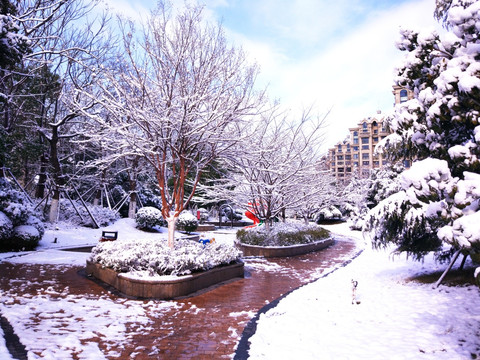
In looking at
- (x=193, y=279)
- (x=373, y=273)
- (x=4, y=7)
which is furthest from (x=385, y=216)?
(x=4, y=7)

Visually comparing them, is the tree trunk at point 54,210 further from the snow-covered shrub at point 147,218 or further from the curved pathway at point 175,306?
the curved pathway at point 175,306

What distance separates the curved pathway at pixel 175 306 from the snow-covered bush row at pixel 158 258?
0.61 metres

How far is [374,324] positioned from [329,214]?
32.0 metres

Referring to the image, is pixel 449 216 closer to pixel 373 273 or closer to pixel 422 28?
pixel 422 28

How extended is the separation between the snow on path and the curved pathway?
0.62m

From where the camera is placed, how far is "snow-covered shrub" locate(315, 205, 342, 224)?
119ft

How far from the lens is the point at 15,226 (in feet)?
42.3

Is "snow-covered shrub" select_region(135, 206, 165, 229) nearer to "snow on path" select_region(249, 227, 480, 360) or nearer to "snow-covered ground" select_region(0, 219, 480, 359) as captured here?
"snow-covered ground" select_region(0, 219, 480, 359)

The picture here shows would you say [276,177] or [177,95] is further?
[276,177]

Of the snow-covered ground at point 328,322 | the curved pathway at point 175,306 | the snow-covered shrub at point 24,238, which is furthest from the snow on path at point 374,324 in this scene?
the snow-covered shrub at point 24,238

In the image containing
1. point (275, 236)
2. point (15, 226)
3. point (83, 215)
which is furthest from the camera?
point (83, 215)

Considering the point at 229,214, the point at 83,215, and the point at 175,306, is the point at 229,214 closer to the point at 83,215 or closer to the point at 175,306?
the point at 83,215

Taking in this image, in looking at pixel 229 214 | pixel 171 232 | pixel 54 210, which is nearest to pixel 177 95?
pixel 171 232

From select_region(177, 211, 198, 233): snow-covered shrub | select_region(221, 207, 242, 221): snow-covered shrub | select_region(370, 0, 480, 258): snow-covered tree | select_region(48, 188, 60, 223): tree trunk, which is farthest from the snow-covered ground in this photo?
select_region(221, 207, 242, 221): snow-covered shrub
